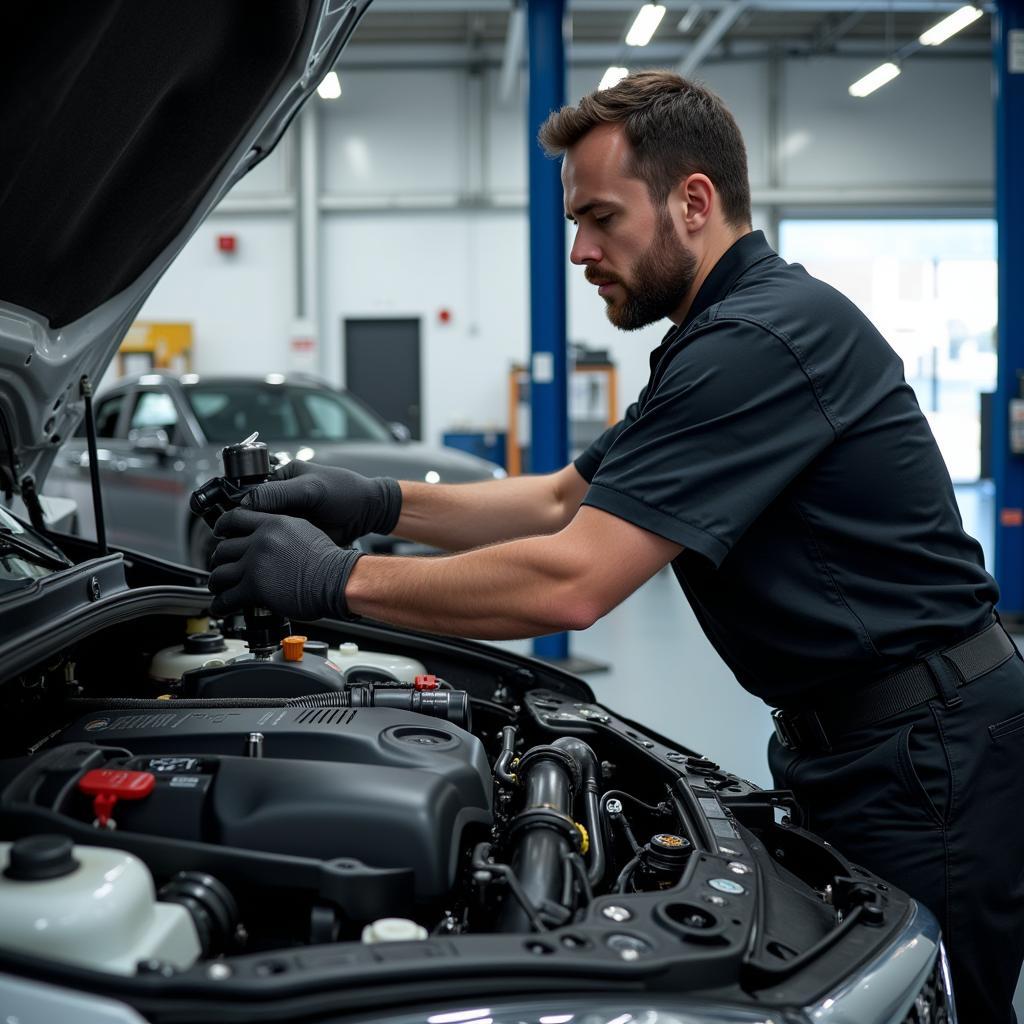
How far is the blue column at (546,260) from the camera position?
195 inches

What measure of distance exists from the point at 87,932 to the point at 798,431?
0.99 meters

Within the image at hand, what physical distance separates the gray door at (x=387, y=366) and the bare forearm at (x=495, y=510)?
32.1 feet

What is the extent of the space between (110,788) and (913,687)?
106 centimetres

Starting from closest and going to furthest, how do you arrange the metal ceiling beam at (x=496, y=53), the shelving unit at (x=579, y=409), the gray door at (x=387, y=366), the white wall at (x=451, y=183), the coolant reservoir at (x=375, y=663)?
the coolant reservoir at (x=375, y=663) < the shelving unit at (x=579, y=409) < the metal ceiling beam at (x=496, y=53) < the white wall at (x=451, y=183) < the gray door at (x=387, y=366)

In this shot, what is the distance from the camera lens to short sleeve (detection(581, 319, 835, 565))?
131 cm

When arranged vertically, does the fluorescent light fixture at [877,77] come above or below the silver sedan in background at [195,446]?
above

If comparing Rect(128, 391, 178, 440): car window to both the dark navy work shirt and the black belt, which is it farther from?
the black belt

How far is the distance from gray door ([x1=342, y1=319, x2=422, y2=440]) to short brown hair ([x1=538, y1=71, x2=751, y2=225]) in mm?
10391

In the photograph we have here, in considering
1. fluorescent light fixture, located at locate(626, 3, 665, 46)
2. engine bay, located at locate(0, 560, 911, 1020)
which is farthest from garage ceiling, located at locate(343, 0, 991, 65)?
engine bay, located at locate(0, 560, 911, 1020)

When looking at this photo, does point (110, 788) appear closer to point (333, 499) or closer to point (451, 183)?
point (333, 499)

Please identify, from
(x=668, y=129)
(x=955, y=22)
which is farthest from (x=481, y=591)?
(x=955, y=22)

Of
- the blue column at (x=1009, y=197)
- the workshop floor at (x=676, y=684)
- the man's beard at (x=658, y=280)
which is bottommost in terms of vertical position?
the workshop floor at (x=676, y=684)

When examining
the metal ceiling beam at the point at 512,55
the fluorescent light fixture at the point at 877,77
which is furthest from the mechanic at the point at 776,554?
the fluorescent light fixture at the point at 877,77

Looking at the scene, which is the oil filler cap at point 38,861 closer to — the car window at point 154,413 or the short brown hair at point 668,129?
the short brown hair at point 668,129
